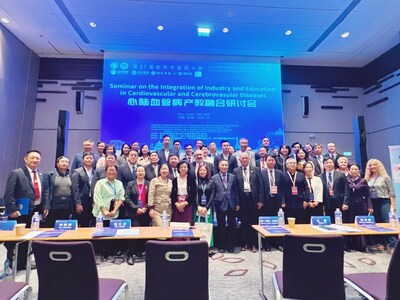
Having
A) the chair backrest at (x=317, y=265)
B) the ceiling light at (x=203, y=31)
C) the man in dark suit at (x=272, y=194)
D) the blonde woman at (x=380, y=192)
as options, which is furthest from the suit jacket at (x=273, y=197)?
the ceiling light at (x=203, y=31)

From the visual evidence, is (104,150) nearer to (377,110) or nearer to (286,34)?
(286,34)

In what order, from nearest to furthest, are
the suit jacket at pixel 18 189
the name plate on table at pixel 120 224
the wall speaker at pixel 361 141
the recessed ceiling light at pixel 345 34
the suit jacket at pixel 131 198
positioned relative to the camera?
the name plate on table at pixel 120 224 < the suit jacket at pixel 18 189 < the suit jacket at pixel 131 198 < the recessed ceiling light at pixel 345 34 < the wall speaker at pixel 361 141

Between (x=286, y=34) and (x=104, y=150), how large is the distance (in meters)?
4.71

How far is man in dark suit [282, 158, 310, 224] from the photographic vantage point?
385 centimetres

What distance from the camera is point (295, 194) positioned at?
3.85m

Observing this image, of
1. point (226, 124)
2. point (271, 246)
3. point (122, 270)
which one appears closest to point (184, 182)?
point (122, 270)

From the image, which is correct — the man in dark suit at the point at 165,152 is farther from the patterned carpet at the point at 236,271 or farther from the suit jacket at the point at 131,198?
the patterned carpet at the point at 236,271

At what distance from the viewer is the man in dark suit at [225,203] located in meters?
3.81

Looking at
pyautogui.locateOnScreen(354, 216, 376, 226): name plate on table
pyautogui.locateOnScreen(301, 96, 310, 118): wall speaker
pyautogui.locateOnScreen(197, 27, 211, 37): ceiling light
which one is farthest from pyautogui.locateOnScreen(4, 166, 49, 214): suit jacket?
pyautogui.locateOnScreen(301, 96, 310, 118): wall speaker

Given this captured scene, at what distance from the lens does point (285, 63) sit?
7305mm

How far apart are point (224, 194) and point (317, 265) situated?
226 centimetres

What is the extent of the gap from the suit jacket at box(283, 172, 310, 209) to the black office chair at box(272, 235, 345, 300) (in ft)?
7.63

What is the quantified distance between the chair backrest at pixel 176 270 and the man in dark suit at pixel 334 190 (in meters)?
3.23

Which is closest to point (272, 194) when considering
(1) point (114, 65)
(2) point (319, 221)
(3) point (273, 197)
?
(3) point (273, 197)
